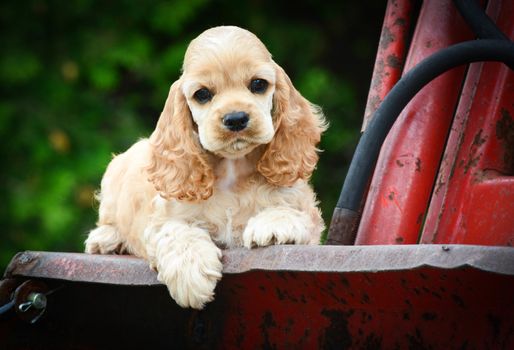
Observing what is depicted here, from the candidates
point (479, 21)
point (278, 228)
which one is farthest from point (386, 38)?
point (278, 228)

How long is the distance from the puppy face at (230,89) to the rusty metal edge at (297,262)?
0.47 meters

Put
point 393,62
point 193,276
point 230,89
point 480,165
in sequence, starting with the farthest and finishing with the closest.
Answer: point 393,62
point 230,89
point 480,165
point 193,276

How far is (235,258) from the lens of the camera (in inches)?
85.7

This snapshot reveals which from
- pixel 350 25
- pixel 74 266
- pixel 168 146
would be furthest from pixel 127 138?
pixel 74 266

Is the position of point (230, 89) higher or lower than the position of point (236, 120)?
higher

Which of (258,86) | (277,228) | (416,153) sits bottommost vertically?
(277,228)

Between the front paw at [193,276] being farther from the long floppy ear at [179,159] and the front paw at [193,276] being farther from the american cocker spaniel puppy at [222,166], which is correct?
the long floppy ear at [179,159]

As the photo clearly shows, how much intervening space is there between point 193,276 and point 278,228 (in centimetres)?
36

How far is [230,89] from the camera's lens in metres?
2.60

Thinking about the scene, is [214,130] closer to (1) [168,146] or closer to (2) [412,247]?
(1) [168,146]

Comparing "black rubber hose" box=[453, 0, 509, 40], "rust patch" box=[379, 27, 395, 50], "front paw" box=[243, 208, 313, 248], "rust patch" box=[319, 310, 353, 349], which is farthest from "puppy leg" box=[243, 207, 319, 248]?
"black rubber hose" box=[453, 0, 509, 40]

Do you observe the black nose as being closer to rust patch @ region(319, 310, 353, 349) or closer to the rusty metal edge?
the rusty metal edge

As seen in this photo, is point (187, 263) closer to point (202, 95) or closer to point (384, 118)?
point (202, 95)

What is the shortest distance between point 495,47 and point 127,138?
479 cm
